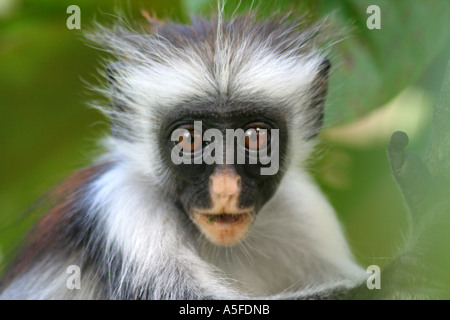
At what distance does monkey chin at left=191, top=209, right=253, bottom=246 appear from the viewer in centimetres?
306

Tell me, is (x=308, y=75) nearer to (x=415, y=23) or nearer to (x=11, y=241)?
(x=415, y=23)

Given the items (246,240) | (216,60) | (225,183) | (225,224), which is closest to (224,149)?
(225,183)

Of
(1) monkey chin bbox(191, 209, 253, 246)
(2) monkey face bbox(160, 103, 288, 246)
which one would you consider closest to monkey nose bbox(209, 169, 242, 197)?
(2) monkey face bbox(160, 103, 288, 246)

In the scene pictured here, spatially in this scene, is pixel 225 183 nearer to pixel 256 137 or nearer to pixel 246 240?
pixel 256 137

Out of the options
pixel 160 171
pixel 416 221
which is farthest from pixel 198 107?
pixel 416 221

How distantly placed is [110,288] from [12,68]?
8.04ft

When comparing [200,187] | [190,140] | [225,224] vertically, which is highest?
[190,140]

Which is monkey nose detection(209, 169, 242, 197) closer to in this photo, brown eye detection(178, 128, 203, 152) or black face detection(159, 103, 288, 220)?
black face detection(159, 103, 288, 220)

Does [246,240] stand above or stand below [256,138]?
below

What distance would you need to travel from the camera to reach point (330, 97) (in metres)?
3.99

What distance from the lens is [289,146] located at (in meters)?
3.52

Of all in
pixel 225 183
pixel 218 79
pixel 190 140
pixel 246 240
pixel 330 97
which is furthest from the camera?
pixel 330 97

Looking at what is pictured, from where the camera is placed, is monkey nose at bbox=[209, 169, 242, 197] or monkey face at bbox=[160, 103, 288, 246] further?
monkey face at bbox=[160, 103, 288, 246]

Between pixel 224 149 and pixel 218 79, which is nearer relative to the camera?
pixel 224 149
